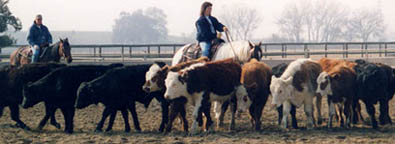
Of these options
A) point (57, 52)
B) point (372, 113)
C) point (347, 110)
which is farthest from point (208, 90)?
point (57, 52)

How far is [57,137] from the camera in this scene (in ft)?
30.2

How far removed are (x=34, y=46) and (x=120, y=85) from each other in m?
5.47

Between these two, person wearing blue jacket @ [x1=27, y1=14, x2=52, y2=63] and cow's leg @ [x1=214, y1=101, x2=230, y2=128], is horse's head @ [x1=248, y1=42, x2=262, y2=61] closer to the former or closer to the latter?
cow's leg @ [x1=214, y1=101, x2=230, y2=128]

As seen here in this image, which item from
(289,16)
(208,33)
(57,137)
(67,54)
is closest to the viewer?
(57,137)

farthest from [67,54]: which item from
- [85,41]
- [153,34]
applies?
[85,41]

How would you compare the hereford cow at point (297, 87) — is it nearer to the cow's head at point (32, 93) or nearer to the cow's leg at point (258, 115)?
the cow's leg at point (258, 115)

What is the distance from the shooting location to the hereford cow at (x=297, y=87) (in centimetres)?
962

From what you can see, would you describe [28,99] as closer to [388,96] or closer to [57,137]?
[57,137]

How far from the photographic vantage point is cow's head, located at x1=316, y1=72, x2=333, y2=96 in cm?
978

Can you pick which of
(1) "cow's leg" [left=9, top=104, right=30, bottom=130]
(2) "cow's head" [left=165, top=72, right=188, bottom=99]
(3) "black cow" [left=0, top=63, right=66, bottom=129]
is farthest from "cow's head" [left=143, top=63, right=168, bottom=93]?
(1) "cow's leg" [left=9, top=104, right=30, bottom=130]

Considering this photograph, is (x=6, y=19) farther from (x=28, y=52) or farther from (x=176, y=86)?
(x=176, y=86)

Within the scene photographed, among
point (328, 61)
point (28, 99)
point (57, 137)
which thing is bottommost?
point (57, 137)

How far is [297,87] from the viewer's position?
9867mm

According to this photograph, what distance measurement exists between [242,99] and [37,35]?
23.8 ft
